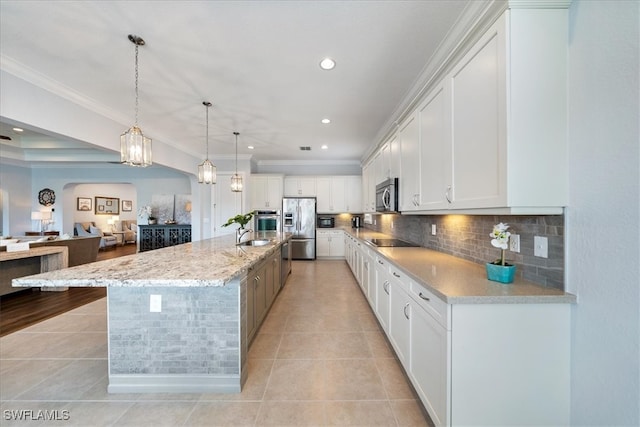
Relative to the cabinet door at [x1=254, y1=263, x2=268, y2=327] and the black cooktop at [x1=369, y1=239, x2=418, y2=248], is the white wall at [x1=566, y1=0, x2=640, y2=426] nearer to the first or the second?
the black cooktop at [x1=369, y1=239, x2=418, y2=248]

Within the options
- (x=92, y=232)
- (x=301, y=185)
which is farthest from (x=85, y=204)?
(x=301, y=185)

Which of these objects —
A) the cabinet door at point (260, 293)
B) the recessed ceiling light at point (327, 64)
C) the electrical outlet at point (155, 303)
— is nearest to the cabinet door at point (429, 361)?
the cabinet door at point (260, 293)

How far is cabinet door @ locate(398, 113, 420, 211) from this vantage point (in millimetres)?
2473

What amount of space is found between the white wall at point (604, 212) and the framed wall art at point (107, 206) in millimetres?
13676

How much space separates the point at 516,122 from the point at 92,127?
4.59 meters

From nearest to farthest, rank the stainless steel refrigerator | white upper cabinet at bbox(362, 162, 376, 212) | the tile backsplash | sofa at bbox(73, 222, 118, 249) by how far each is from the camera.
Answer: the tile backsplash < white upper cabinet at bbox(362, 162, 376, 212) < the stainless steel refrigerator < sofa at bbox(73, 222, 118, 249)

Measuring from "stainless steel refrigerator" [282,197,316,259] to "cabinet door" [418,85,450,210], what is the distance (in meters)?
4.40

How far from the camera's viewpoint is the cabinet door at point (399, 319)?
1.88 meters

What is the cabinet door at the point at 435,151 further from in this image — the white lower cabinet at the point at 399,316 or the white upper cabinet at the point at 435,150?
the white lower cabinet at the point at 399,316

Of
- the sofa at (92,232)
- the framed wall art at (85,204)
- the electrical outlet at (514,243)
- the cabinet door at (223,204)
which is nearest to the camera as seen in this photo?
the electrical outlet at (514,243)

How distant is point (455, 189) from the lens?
178cm

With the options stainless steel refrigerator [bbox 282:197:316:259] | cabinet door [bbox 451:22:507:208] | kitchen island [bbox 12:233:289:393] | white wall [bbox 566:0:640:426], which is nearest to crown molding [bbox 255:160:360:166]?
stainless steel refrigerator [bbox 282:197:316:259]

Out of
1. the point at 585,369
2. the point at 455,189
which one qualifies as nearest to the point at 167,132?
the point at 455,189

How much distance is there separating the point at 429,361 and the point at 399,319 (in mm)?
557
